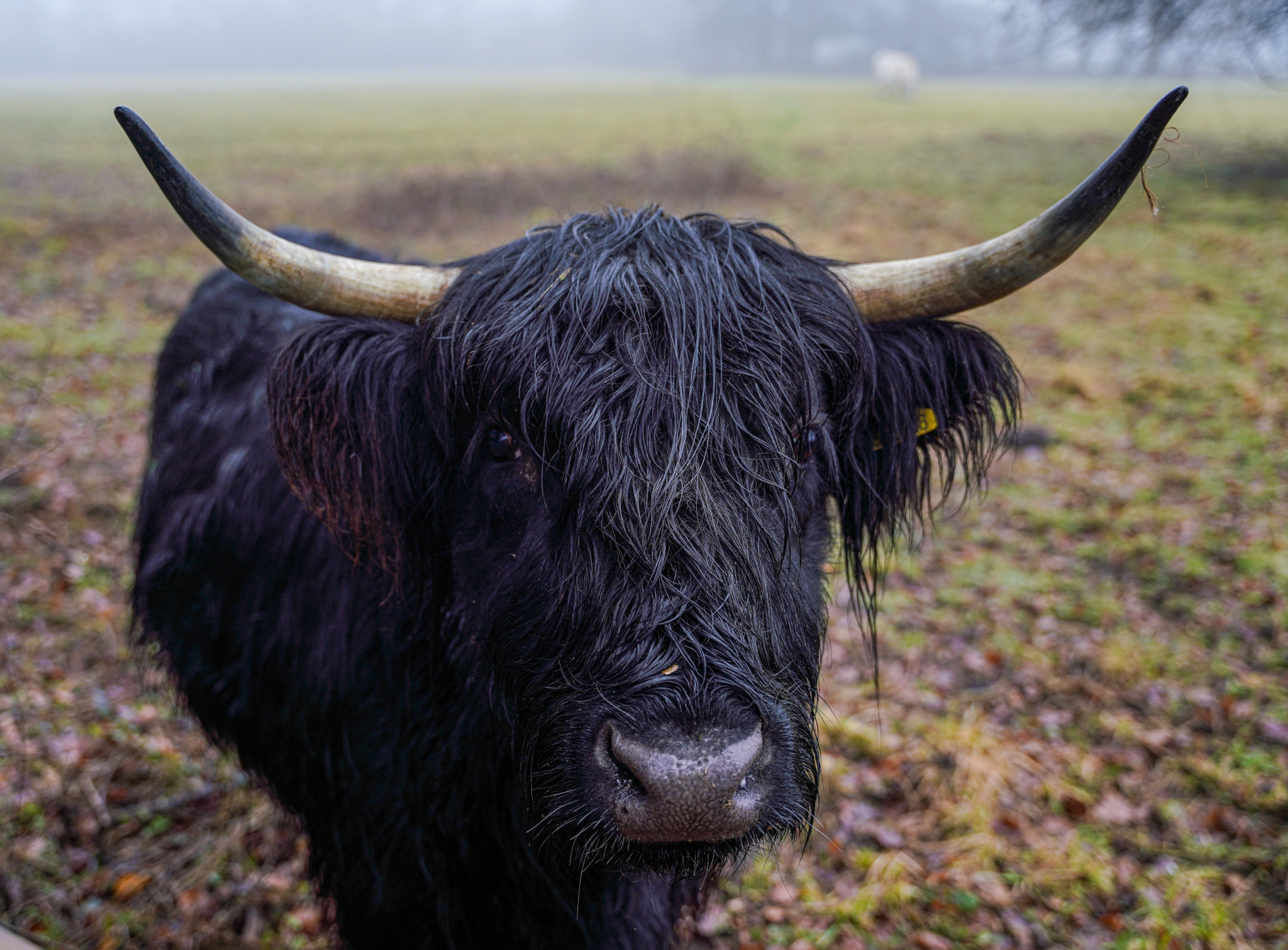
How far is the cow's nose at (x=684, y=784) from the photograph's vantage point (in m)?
1.41

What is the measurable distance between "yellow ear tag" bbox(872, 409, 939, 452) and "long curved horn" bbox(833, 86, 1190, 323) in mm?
326

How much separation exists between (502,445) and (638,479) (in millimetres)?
447

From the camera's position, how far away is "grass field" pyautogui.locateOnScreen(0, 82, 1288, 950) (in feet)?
11.0

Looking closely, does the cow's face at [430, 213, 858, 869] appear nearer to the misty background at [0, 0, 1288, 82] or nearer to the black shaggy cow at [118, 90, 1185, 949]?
the black shaggy cow at [118, 90, 1185, 949]

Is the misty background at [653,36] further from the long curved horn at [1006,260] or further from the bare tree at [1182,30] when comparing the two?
the long curved horn at [1006,260]

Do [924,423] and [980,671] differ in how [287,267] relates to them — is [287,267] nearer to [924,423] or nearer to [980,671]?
[924,423]

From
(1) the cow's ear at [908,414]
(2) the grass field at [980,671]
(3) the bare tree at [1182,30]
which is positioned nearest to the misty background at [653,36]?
(3) the bare tree at [1182,30]

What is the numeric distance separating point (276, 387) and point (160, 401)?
2160mm

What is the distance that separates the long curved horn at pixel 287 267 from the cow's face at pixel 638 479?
0.10 meters

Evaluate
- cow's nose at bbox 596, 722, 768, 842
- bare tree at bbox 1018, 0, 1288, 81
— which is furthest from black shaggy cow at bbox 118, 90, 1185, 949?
bare tree at bbox 1018, 0, 1288, 81

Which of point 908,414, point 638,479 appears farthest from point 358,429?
point 908,414

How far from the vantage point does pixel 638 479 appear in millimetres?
1705

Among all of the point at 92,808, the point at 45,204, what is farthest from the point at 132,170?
the point at 92,808

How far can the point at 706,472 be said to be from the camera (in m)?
1.75
